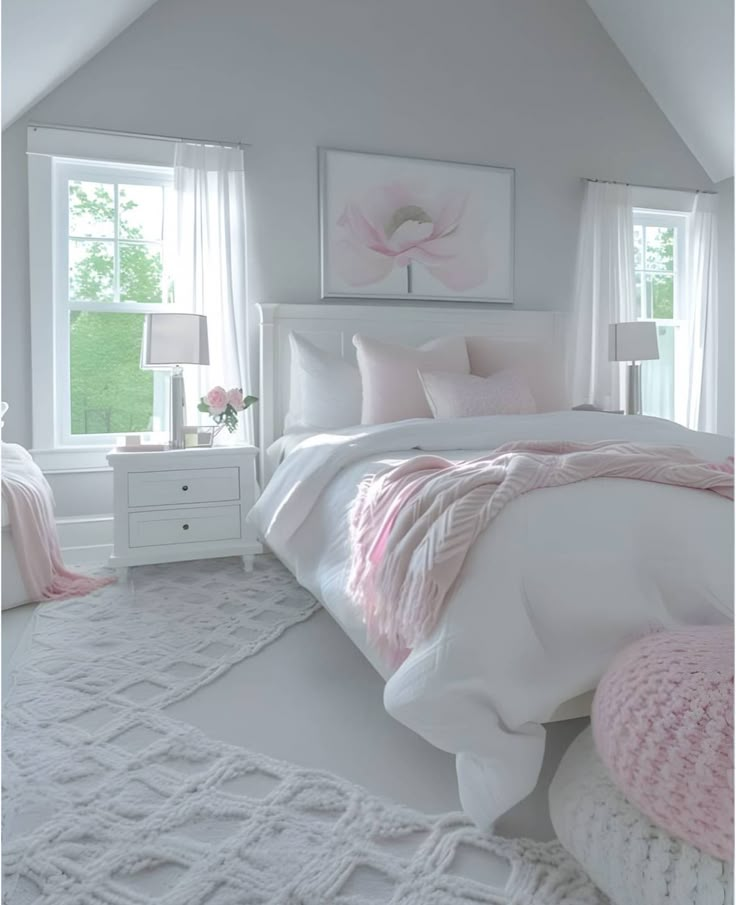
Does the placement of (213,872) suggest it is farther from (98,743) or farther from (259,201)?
(259,201)

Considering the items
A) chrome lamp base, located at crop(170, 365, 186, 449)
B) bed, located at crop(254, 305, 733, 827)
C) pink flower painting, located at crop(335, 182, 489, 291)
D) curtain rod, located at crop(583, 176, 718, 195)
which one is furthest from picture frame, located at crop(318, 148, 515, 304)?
bed, located at crop(254, 305, 733, 827)

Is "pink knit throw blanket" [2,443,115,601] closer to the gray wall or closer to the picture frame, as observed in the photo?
the gray wall

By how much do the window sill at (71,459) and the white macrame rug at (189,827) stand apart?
1.56m

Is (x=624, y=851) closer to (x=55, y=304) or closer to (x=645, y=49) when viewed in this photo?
(x=55, y=304)

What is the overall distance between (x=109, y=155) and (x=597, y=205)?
2.84 meters

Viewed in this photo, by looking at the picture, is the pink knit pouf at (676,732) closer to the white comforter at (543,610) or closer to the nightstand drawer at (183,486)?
the white comforter at (543,610)

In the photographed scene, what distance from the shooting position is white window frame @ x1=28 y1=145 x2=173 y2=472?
3.34m

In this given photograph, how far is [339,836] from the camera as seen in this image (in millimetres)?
1325

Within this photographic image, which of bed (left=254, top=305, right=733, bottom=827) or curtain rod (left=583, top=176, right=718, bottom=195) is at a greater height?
curtain rod (left=583, top=176, right=718, bottom=195)

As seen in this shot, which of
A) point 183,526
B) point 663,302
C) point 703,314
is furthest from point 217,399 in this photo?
point 703,314

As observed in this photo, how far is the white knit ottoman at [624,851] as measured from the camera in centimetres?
104

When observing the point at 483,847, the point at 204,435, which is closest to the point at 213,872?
the point at 483,847

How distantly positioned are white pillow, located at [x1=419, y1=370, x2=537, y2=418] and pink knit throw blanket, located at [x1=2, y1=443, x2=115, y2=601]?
5.43 feet

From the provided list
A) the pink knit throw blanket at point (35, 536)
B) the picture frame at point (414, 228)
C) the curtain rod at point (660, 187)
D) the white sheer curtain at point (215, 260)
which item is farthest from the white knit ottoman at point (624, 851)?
the curtain rod at point (660, 187)
